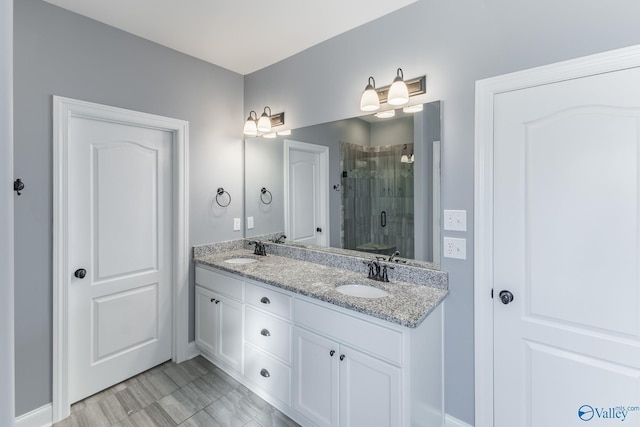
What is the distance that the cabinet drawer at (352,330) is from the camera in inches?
56.4

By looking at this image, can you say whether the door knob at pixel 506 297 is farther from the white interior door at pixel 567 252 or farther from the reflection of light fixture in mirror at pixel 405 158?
the reflection of light fixture in mirror at pixel 405 158

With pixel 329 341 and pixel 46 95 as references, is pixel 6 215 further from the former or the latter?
pixel 46 95

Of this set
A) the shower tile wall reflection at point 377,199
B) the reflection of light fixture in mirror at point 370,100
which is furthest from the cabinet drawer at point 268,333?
the reflection of light fixture in mirror at point 370,100

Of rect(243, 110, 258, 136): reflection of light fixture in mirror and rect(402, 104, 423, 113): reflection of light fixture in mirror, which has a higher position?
rect(243, 110, 258, 136): reflection of light fixture in mirror

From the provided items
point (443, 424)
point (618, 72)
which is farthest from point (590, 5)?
point (443, 424)

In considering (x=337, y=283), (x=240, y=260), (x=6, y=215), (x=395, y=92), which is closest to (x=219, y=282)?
(x=240, y=260)

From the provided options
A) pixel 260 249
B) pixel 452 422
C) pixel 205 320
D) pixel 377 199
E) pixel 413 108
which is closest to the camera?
pixel 452 422

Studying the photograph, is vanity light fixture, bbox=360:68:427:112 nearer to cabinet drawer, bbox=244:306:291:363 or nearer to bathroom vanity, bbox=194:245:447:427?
bathroom vanity, bbox=194:245:447:427

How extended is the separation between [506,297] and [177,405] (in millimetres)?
2182

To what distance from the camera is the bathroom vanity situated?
1.45 m

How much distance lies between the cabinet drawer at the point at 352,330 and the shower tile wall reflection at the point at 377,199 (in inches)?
25.3

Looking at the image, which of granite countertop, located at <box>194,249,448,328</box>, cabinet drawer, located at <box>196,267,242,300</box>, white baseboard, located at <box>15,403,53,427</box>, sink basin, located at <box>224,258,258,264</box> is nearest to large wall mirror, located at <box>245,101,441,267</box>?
granite countertop, located at <box>194,249,448,328</box>

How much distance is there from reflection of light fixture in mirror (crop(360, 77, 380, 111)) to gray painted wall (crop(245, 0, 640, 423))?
128 millimetres

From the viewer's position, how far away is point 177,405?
2.07 m
